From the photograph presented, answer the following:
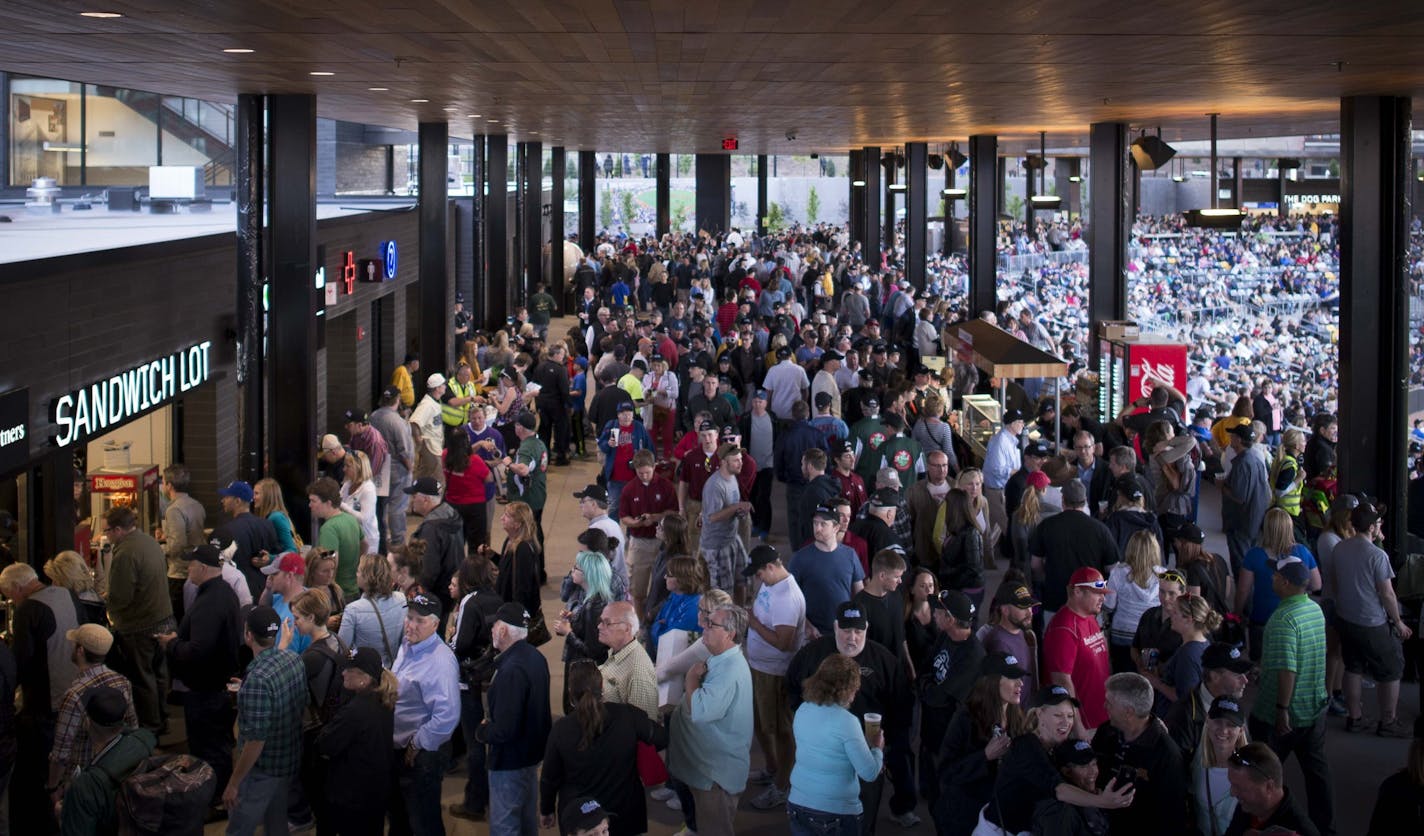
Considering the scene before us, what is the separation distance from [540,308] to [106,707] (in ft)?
80.5

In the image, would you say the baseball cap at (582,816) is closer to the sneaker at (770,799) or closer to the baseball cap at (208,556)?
the sneaker at (770,799)

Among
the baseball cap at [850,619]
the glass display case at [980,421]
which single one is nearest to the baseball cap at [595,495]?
the baseball cap at [850,619]

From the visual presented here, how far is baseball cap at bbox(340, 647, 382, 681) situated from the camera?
7258 millimetres

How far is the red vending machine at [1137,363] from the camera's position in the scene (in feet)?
59.6

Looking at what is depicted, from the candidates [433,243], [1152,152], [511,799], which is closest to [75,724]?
[511,799]

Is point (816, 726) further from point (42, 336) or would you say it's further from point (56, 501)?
point (56, 501)

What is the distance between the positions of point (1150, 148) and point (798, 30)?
33.9 feet

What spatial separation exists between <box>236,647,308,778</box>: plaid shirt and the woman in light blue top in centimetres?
250

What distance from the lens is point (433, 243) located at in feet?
73.5

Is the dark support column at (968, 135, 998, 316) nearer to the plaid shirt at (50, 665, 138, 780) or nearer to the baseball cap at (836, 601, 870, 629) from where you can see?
the baseball cap at (836, 601, 870, 629)

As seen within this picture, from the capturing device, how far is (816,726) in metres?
6.90

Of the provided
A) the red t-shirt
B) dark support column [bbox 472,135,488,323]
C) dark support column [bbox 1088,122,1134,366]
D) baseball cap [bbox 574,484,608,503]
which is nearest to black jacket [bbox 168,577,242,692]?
baseball cap [bbox 574,484,608,503]

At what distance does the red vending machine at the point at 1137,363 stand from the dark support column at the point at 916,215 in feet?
47.6

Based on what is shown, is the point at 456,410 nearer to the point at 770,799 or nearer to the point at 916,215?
the point at 770,799
